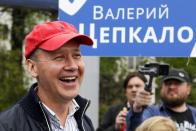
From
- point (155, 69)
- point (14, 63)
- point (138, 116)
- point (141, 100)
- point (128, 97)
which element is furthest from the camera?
point (14, 63)

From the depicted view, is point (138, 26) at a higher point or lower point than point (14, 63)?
higher

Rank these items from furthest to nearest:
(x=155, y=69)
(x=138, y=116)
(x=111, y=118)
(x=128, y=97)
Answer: (x=111, y=118), (x=128, y=97), (x=138, y=116), (x=155, y=69)

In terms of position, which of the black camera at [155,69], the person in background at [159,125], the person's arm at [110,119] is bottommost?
the person's arm at [110,119]

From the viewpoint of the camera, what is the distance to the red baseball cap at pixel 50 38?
2770 millimetres

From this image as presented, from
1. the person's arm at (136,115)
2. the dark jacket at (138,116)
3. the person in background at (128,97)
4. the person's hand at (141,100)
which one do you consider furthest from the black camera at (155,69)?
the person in background at (128,97)

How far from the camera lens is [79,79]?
2.84m

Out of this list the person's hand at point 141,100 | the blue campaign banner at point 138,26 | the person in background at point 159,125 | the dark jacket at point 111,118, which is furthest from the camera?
the dark jacket at point 111,118

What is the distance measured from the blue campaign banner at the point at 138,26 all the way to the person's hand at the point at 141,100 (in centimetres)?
139

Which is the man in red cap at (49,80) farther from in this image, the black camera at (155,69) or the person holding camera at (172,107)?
the person holding camera at (172,107)

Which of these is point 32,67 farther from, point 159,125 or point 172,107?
point 172,107

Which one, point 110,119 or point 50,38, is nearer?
point 50,38

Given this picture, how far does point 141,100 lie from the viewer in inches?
218

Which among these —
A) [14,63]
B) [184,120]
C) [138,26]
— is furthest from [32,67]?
[14,63]

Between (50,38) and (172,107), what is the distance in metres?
3.45
